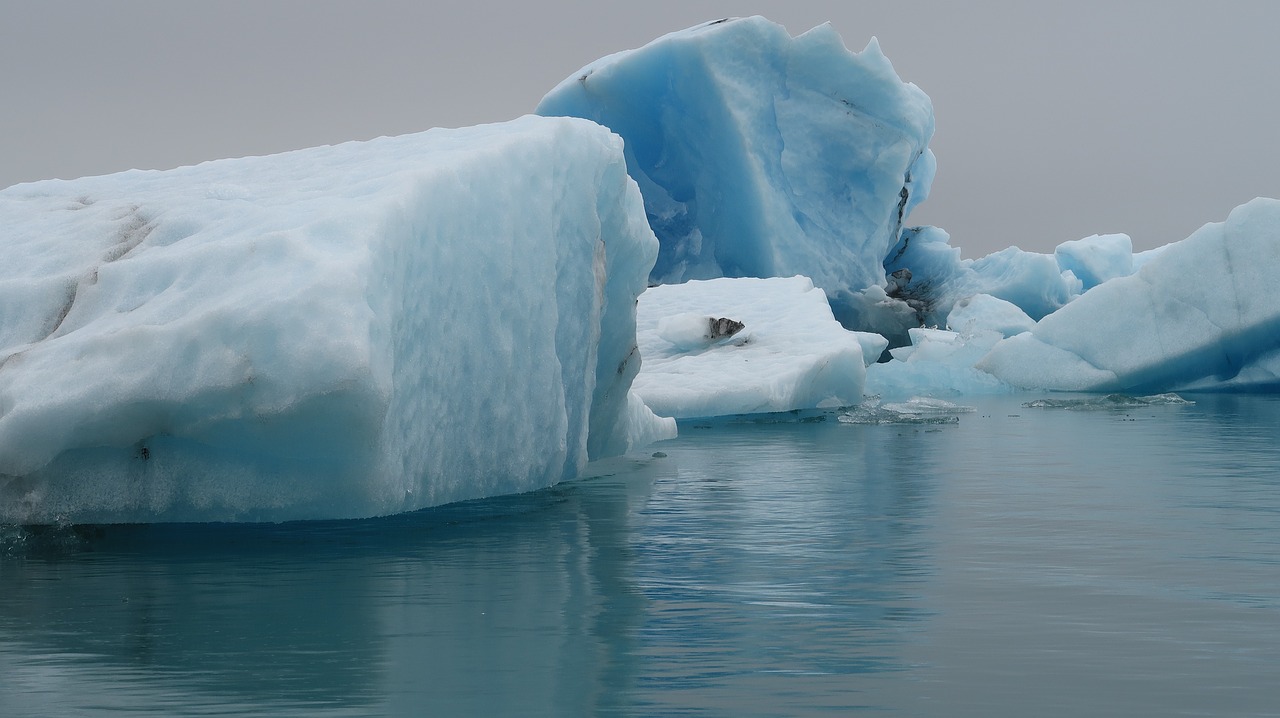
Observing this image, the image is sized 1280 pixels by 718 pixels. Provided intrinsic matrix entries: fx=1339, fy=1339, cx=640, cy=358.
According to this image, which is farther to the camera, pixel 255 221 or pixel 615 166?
pixel 615 166

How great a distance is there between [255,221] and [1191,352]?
12.5 m

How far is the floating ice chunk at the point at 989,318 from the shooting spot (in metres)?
19.7

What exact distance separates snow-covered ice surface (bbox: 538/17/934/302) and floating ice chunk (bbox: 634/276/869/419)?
4.79 m

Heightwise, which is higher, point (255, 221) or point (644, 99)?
point (644, 99)

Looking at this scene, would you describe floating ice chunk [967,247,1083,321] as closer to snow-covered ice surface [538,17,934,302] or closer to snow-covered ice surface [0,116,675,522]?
snow-covered ice surface [538,17,934,302]

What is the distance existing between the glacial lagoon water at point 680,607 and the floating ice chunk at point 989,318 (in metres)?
13.3

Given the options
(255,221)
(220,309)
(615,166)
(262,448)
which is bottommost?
(262,448)

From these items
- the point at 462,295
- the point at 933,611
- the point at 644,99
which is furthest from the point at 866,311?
the point at 933,611

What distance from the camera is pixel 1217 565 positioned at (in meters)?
Answer: 4.28

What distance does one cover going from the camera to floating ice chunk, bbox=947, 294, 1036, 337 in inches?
775

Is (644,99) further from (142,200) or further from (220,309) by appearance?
(220,309)

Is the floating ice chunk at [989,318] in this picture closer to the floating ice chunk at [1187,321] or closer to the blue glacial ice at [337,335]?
the floating ice chunk at [1187,321]

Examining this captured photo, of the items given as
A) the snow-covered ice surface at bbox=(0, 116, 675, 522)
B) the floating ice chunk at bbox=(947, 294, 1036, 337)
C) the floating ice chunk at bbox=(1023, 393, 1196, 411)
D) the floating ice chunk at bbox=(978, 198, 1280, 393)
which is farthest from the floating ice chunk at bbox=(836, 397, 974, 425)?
the floating ice chunk at bbox=(947, 294, 1036, 337)

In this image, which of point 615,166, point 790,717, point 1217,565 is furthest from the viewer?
point 615,166
